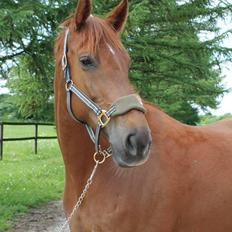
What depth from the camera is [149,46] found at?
30.7 ft

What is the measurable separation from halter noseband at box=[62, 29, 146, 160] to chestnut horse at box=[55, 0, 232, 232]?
22mm

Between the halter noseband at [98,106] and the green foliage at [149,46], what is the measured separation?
325cm

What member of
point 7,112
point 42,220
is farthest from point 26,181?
point 7,112

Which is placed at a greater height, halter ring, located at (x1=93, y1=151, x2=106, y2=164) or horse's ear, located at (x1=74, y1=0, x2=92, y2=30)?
horse's ear, located at (x1=74, y1=0, x2=92, y2=30)

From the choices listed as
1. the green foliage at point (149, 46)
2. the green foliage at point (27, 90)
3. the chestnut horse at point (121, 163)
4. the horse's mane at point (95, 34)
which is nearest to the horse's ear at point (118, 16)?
the chestnut horse at point (121, 163)

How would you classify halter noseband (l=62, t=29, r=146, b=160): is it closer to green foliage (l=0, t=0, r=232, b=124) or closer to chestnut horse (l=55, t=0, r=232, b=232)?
chestnut horse (l=55, t=0, r=232, b=232)

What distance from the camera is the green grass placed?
7893mm

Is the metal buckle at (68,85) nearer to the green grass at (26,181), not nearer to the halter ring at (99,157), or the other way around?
the halter ring at (99,157)

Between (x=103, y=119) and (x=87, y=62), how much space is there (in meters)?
0.36

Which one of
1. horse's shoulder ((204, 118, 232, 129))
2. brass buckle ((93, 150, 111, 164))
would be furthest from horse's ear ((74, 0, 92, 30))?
horse's shoulder ((204, 118, 232, 129))

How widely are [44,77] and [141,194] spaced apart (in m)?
5.05

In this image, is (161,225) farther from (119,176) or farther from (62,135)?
(62,135)

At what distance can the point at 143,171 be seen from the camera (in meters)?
3.24

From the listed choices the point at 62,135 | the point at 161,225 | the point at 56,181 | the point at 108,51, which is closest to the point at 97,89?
the point at 108,51
